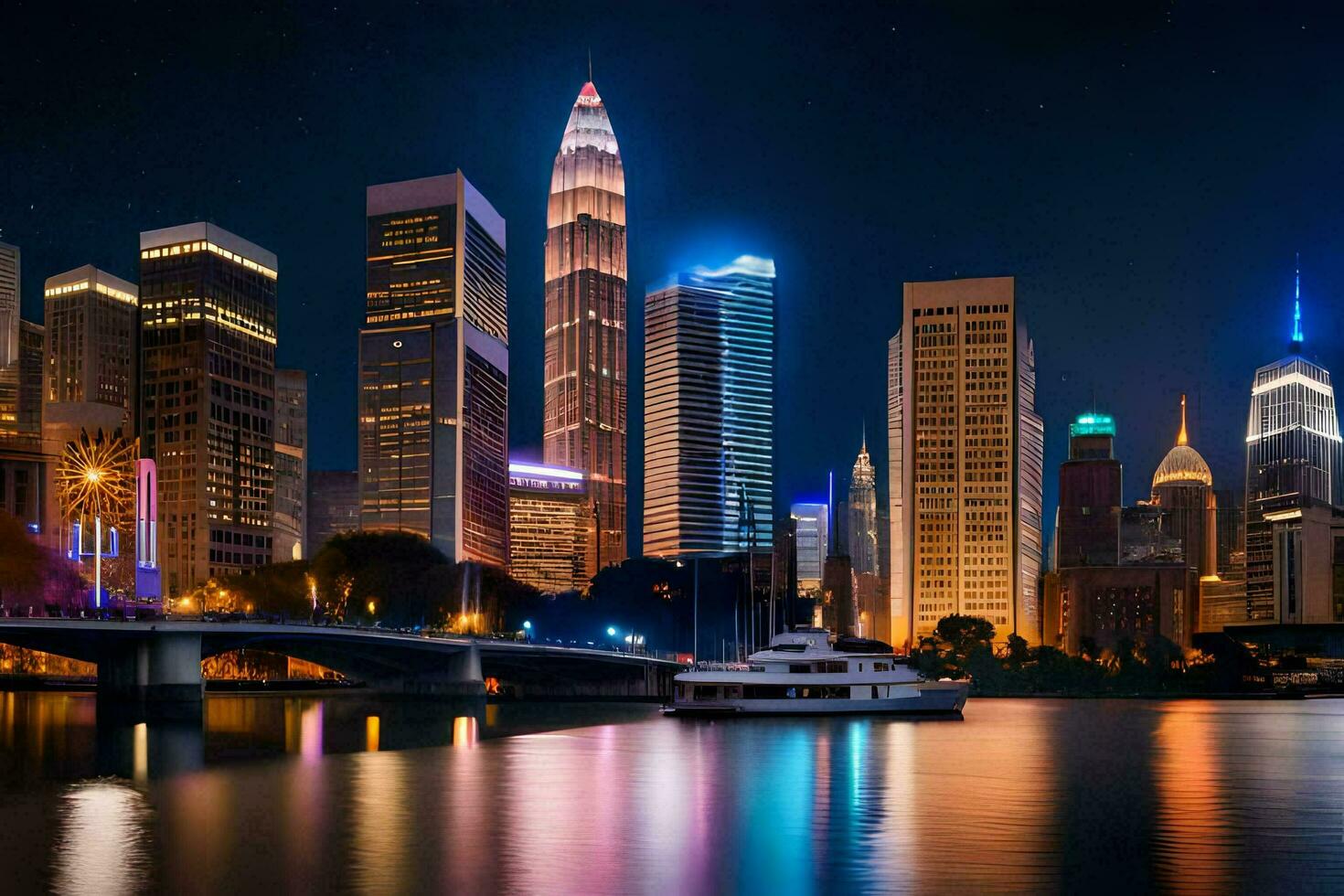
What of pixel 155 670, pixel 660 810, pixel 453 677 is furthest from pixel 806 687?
pixel 660 810

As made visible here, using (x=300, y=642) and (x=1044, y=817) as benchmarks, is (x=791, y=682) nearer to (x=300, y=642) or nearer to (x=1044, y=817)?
(x=300, y=642)

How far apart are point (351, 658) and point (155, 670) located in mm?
35850

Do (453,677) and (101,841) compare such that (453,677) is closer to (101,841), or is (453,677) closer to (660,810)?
(660,810)

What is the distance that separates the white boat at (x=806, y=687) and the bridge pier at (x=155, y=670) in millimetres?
35559

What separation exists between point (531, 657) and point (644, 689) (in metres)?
21.4

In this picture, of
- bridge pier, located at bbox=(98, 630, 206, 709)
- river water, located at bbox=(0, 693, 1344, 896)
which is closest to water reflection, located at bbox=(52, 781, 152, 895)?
river water, located at bbox=(0, 693, 1344, 896)

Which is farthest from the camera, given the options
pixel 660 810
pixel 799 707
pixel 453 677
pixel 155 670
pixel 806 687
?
pixel 453 677

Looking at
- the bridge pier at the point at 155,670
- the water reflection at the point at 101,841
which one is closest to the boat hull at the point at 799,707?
the bridge pier at the point at 155,670

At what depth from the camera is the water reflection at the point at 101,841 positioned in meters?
43.7

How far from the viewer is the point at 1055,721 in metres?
130

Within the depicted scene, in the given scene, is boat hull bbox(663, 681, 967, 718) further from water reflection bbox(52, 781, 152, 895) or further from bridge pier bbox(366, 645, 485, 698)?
water reflection bbox(52, 781, 152, 895)

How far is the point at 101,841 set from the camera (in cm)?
5172

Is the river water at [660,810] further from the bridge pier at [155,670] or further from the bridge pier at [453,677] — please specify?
the bridge pier at [453,677]

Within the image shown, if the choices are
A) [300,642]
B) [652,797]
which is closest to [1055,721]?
[300,642]
